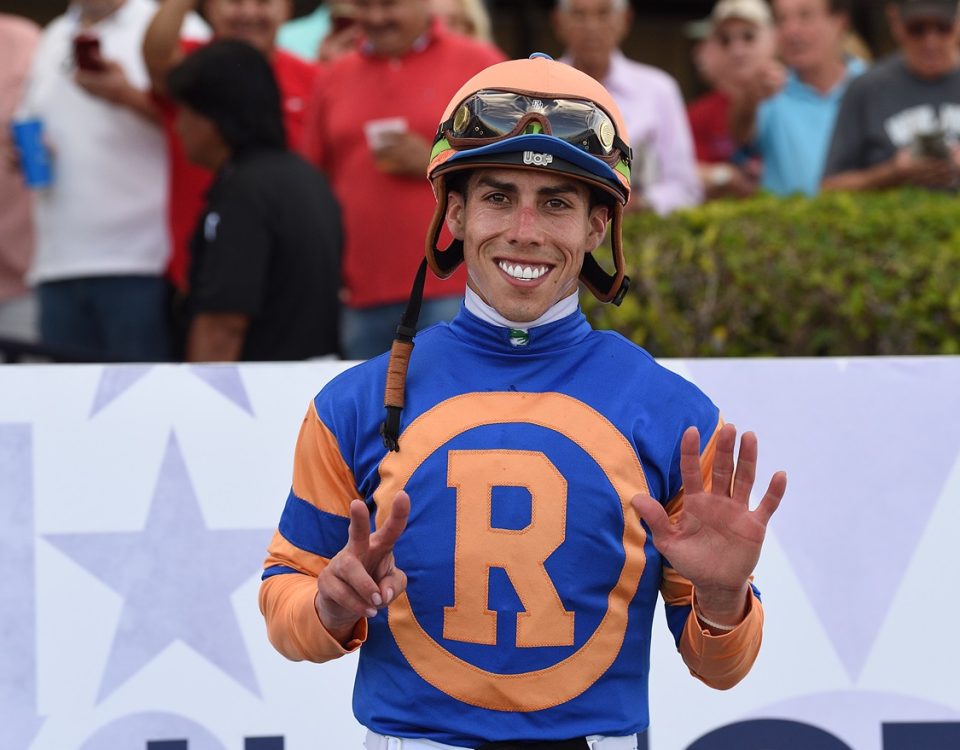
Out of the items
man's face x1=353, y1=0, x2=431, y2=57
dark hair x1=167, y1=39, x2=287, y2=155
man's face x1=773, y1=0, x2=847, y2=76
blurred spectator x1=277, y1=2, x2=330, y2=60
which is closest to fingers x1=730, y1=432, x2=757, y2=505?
dark hair x1=167, y1=39, x2=287, y2=155

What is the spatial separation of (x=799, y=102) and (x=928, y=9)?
816 mm

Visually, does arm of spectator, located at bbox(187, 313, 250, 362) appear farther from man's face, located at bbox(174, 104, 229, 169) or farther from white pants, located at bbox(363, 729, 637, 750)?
white pants, located at bbox(363, 729, 637, 750)

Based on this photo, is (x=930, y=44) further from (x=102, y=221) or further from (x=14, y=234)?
(x=14, y=234)

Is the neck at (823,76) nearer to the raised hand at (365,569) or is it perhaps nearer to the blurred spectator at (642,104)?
the blurred spectator at (642,104)

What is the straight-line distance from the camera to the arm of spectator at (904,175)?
253 inches

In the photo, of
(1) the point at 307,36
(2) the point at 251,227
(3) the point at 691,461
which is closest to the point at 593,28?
(1) the point at 307,36

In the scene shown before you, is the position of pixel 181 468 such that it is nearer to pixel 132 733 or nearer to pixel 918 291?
pixel 132 733

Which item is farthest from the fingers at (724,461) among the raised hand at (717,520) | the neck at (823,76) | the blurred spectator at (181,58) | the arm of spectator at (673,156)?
the neck at (823,76)

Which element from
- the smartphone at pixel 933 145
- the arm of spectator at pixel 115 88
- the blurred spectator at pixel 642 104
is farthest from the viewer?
the blurred spectator at pixel 642 104

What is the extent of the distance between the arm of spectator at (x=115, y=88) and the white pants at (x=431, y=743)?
3.79 metres

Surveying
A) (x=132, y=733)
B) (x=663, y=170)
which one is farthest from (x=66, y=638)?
(x=663, y=170)

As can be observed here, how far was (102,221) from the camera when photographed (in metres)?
5.96

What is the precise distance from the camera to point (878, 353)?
5.64 metres

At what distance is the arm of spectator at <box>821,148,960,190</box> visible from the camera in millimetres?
6422
